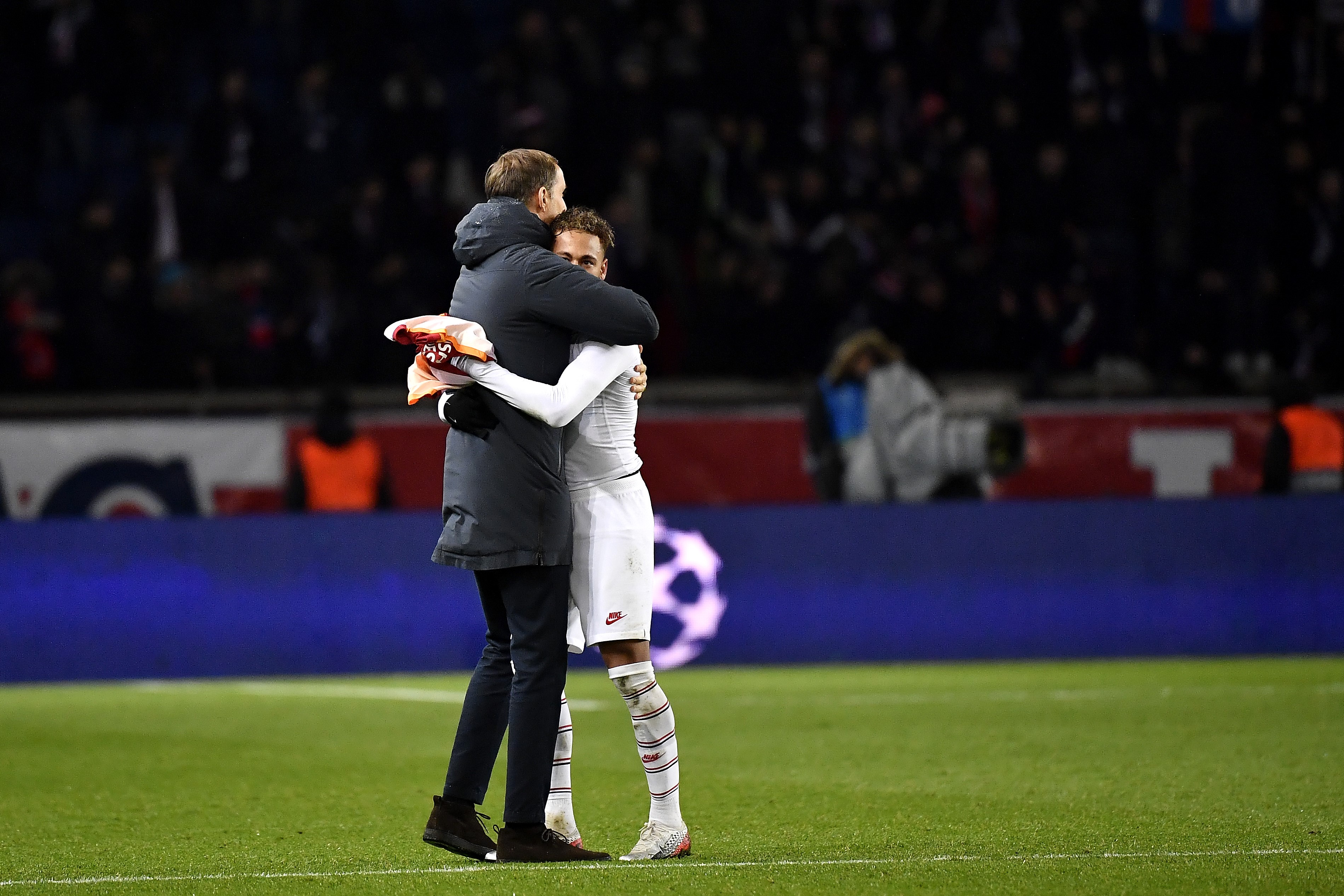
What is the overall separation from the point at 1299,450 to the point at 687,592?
4689 millimetres

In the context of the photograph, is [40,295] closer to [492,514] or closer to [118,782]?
[118,782]

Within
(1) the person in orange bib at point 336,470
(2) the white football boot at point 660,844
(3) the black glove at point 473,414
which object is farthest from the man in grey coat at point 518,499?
(1) the person in orange bib at point 336,470

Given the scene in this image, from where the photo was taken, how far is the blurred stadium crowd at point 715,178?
51.6ft

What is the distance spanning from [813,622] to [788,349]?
11.8 ft

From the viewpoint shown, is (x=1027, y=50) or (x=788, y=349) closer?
(x=788, y=349)

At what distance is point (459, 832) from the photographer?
5.85 metres

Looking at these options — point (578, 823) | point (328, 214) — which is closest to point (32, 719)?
point (578, 823)

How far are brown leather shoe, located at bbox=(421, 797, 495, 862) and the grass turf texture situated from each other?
0.08m

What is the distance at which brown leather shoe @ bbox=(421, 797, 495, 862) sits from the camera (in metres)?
5.83

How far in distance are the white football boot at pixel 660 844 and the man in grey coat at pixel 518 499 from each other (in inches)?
4.8

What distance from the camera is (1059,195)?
16.7 meters

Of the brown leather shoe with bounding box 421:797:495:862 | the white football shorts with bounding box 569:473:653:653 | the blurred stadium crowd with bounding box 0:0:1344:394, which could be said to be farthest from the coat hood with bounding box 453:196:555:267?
the blurred stadium crowd with bounding box 0:0:1344:394

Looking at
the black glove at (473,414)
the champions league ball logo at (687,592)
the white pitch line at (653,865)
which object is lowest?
the champions league ball logo at (687,592)

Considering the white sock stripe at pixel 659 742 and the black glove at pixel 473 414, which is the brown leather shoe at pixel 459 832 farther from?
the black glove at pixel 473 414
